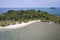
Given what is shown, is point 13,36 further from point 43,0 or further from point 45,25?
point 43,0

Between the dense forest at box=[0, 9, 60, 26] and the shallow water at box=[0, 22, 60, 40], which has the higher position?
the dense forest at box=[0, 9, 60, 26]

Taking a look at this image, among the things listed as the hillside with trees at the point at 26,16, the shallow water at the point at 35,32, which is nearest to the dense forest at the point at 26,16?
the hillside with trees at the point at 26,16

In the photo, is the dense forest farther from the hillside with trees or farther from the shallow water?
the shallow water

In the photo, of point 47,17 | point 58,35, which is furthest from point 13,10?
point 58,35

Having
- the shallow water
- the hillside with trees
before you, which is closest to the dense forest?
the hillside with trees

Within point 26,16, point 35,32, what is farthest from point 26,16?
point 35,32

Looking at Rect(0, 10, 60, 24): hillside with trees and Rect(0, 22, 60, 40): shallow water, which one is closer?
Rect(0, 22, 60, 40): shallow water
